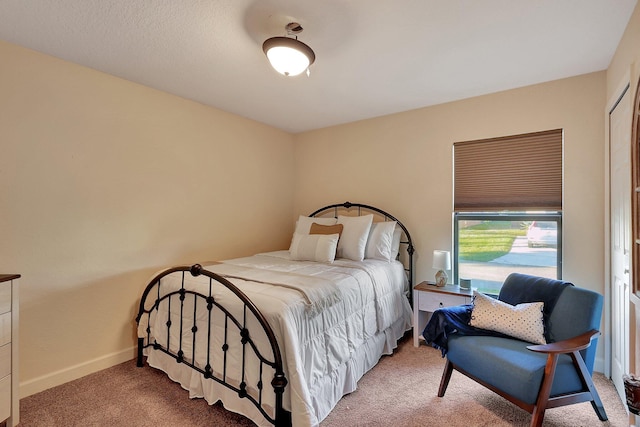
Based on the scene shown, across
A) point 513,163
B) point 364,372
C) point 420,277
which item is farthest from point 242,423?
point 513,163

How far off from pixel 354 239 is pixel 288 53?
1880 mm

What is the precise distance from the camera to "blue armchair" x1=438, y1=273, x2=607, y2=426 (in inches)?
64.0

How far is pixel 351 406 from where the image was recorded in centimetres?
203

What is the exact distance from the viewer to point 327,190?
13.6ft

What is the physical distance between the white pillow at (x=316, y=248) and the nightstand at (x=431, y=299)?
0.92 meters

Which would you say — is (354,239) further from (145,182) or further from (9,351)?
(9,351)

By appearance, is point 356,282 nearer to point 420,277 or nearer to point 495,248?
point 420,277

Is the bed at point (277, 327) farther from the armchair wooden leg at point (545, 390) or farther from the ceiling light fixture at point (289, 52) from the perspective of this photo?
the ceiling light fixture at point (289, 52)

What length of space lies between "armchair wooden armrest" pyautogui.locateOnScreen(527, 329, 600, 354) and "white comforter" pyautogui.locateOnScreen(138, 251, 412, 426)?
1130 millimetres

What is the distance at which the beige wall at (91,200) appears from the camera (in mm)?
2186

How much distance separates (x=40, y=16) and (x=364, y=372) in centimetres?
328

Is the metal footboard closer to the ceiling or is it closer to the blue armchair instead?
the blue armchair

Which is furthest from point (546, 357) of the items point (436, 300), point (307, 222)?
point (307, 222)

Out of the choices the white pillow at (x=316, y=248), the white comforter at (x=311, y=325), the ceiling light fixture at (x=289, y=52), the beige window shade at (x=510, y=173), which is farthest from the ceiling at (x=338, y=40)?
the white comforter at (x=311, y=325)
